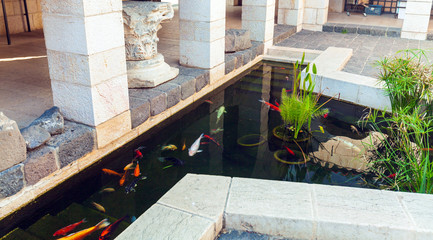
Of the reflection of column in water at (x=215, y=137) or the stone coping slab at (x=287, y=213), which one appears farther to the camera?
the reflection of column in water at (x=215, y=137)

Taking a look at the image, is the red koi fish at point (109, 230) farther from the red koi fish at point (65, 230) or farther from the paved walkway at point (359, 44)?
the paved walkway at point (359, 44)

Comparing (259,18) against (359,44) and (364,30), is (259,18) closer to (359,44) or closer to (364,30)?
(359,44)

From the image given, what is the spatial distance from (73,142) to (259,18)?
4.97 metres

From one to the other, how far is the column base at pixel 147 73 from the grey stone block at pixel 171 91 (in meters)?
0.08

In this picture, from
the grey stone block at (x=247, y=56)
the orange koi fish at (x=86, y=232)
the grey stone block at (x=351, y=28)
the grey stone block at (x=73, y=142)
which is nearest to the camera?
the orange koi fish at (x=86, y=232)

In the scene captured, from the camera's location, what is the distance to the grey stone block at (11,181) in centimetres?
288

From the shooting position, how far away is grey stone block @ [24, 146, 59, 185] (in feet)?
10.1

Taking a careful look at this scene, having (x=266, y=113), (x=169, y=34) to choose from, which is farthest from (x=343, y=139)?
(x=169, y=34)

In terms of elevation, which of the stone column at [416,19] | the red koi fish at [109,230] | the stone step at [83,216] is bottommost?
the stone step at [83,216]

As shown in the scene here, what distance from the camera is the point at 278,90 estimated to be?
5.89 m

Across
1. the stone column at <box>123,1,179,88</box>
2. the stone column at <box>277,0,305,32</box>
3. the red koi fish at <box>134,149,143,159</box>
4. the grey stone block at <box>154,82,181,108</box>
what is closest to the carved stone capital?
the stone column at <box>123,1,179,88</box>

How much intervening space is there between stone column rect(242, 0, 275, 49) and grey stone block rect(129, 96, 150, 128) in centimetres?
385

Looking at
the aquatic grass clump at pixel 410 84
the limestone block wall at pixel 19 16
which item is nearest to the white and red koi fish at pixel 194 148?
the aquatic grass clump at pixel 410 84

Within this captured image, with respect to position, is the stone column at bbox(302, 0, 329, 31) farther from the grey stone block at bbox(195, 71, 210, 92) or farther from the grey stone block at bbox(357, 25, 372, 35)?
the grey stone block at bbox(195, 71, 210, 92)
